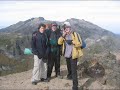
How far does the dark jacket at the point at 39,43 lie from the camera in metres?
11.2

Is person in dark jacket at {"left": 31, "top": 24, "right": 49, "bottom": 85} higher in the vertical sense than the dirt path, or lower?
higher

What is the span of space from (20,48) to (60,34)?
88.6 metres

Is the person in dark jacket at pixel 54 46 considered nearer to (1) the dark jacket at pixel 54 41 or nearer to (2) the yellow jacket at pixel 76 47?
(1) the dark jacket at pixel 54 41

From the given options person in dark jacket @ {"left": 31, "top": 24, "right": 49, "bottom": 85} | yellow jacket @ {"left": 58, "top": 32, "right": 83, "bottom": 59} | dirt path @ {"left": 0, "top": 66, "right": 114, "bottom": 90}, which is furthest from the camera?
dirt path @ {"left": 0, "top": 66, "right": 114, "bottom": 90}

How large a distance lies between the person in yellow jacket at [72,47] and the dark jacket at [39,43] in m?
0.65

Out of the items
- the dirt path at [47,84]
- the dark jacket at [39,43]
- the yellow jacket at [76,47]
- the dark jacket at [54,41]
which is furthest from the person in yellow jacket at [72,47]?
the dirt path at [47,84]

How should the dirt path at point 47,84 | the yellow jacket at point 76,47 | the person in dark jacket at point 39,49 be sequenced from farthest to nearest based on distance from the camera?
the dirt path at point 47,84
the person in dark jacket at point 39,49
the yellow jacket at point 76,47

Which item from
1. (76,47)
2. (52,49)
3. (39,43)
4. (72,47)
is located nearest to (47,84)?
(52,49)

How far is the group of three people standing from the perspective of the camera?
10558 millimetres

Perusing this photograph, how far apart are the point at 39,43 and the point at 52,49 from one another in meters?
0.60

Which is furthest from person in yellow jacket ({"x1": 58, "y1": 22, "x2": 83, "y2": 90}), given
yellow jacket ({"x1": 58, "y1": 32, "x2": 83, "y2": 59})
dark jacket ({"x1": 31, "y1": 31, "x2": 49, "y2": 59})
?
dark jacket ({"x1": 31, "y1": 31, "x2": 49, "y2": 59})

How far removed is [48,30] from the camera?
11570 millimetres

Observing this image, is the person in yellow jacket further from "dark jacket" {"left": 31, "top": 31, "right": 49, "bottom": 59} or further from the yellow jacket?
"dark jacket" {"left": 31, "top": 31, "right": 49, "bottom": 59}

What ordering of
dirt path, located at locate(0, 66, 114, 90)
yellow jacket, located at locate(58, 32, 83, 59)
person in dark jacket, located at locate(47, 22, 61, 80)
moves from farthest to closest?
dirt path, located at locate(0, 66, 114, 90) → person in dark jacket, located at locate(47, 22, 61, 80) → yellow jacket, located at locate(58, 32, 83, 59)
